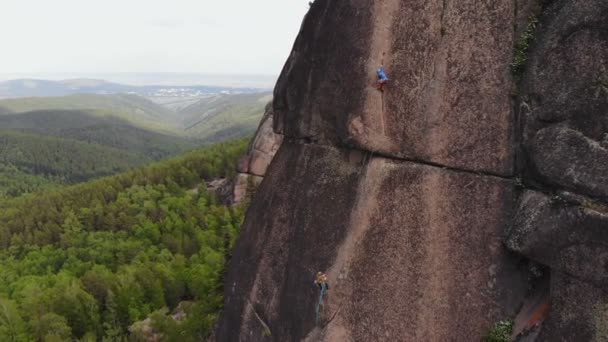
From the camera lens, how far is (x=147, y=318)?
159 feet

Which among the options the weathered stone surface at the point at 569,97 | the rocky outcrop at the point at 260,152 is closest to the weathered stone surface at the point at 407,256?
the weathered stone surface at the point at 569,97

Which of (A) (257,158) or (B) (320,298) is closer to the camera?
(B) (320,298)

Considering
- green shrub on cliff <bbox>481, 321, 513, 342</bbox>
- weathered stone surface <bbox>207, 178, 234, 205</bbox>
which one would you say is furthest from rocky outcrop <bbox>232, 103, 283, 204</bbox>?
green shrub on cliff <bbox>481, 321, 513, 342</bbox>

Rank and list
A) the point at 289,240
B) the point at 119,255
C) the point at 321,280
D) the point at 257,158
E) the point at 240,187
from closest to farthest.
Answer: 1. the point at 321,280
2. the point at 289,240
3. the point at 257,158
4. the point at 119,255
5. the point at 240,187

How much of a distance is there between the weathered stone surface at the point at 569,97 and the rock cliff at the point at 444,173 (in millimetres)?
44

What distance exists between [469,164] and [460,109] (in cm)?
182

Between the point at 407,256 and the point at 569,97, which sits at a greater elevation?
the point at 569,97

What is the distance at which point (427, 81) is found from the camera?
554 inches

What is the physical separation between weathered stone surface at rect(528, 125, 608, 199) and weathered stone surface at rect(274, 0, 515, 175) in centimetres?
123

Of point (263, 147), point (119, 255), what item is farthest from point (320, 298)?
point (119, 255)

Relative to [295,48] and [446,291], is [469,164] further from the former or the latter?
[295,48]

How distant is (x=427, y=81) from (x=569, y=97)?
4.10 meters

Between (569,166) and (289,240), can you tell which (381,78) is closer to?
(569,166)

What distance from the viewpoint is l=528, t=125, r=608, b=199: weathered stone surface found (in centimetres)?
1109
